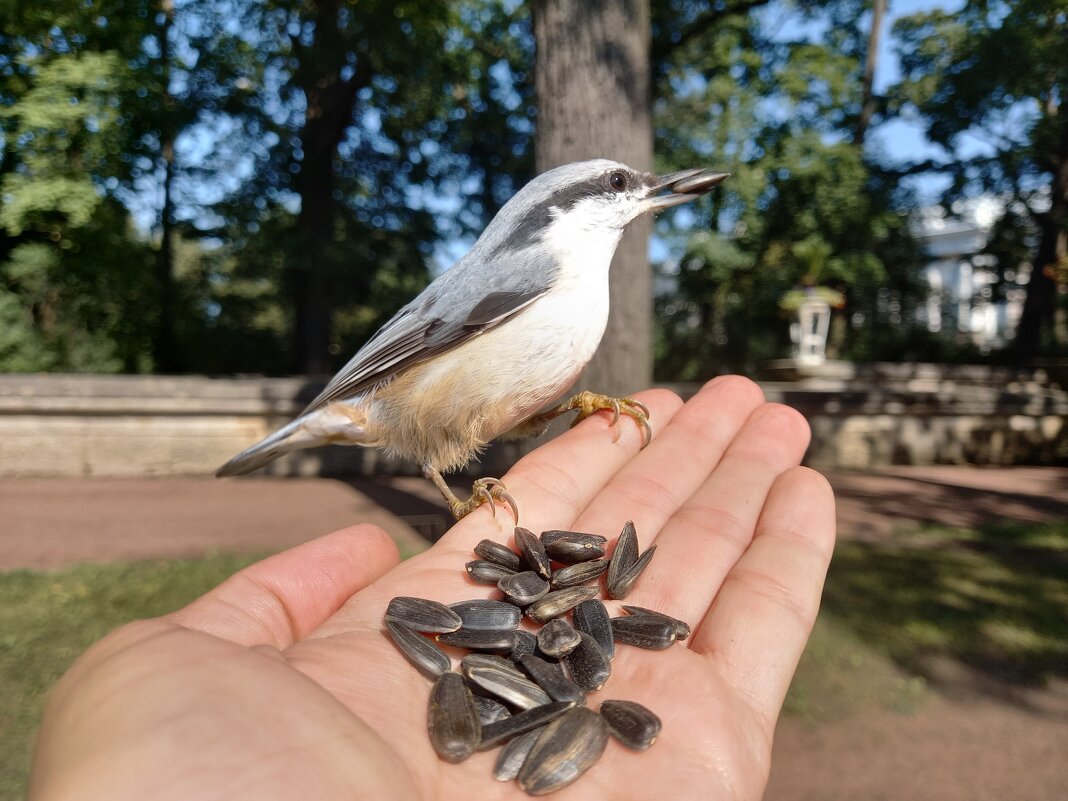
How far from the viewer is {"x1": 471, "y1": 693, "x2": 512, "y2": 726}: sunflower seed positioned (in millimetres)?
1583

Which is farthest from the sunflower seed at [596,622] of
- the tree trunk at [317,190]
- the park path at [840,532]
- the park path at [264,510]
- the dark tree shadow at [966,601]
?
the tree trunk at [317,190]

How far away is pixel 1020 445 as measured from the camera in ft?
29.0

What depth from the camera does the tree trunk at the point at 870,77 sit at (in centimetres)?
1650

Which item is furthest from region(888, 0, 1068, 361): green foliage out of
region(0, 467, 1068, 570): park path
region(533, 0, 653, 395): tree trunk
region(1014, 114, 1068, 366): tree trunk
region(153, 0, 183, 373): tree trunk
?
region(153, 0, 183, 373): tree trunk

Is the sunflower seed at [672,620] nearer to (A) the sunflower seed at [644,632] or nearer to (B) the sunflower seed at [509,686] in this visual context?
(A) the sunflower seed at [644,632]

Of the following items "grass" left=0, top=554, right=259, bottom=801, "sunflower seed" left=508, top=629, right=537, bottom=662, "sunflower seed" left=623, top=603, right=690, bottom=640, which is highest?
"sunflower seed" left=623, top=603, right=690, bottom=640

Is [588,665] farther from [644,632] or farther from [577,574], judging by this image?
[577,574]

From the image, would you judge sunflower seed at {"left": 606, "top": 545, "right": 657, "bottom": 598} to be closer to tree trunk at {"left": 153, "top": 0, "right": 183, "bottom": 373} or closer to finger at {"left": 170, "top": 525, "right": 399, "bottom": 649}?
finger at {"left": 170, "top": 525, "right": 399, "bottom": 649}

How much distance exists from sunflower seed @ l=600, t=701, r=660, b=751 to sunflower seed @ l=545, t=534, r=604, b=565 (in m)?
0.49

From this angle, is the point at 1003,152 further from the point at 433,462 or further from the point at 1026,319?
the point at 433,462

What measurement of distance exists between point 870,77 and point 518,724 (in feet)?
62.9

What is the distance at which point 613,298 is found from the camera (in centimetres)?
393

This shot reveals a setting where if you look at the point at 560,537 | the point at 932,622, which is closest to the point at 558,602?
the point at 560,537

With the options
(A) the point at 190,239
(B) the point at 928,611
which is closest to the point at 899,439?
Result: (B) the point at 928,611
